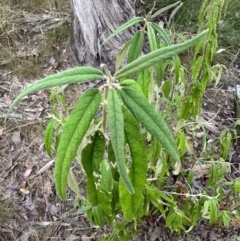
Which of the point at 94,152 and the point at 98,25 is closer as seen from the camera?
the point at 94,152

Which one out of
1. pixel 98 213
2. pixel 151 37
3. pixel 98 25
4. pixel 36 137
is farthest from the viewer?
pixel 98 25

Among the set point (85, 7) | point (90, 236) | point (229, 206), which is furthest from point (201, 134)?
point (85, 7)

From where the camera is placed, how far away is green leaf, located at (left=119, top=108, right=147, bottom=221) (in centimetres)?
83

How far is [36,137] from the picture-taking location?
2.40 m

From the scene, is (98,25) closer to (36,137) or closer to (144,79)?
(36,137)

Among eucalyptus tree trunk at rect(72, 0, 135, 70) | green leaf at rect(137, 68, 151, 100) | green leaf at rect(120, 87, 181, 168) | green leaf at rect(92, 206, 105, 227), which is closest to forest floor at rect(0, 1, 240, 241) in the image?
eucalyptus tree trunk at rect(72, 0, 135, 70)

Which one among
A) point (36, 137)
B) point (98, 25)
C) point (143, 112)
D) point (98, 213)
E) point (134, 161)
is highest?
point (143, 112)

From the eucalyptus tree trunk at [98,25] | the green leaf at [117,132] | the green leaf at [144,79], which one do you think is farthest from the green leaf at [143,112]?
the eucalyptus tree trunk at [98,25]

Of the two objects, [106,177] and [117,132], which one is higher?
[117,132]

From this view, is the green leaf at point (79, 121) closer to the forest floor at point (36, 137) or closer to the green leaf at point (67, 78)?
the green leaf at point (67, 78)

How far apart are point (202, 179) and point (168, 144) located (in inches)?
55.9

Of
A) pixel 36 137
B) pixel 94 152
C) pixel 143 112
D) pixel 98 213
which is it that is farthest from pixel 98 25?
pixel 143 112

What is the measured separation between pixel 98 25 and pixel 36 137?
31.0 inches

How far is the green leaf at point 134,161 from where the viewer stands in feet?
2.71
